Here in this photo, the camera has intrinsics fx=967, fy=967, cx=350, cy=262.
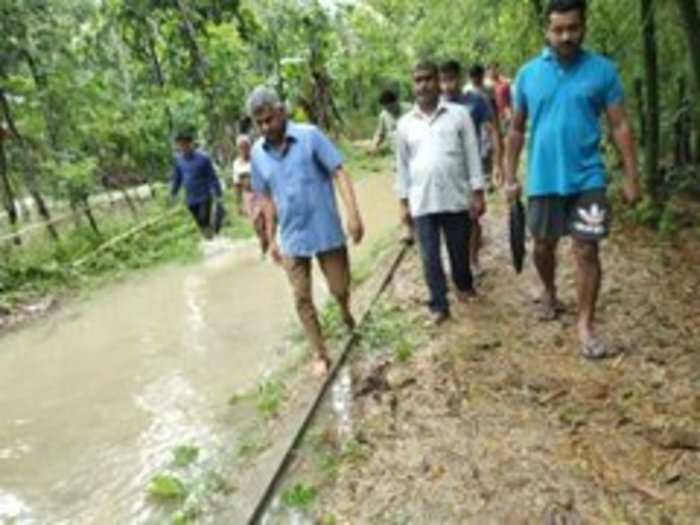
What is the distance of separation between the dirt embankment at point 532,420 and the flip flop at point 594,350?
6 cm

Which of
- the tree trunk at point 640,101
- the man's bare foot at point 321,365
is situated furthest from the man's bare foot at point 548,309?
the tree trunk at point 640,101

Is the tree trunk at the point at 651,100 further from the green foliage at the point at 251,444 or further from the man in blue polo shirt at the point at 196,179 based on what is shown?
the man in blue polo shirt at the point at 196,179

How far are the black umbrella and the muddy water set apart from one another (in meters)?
2.33

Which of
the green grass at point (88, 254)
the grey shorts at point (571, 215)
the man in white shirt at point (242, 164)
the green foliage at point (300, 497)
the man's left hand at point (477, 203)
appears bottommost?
the green grass at point (88, 254)

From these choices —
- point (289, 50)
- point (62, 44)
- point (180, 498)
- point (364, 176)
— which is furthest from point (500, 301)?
point (289, 50)

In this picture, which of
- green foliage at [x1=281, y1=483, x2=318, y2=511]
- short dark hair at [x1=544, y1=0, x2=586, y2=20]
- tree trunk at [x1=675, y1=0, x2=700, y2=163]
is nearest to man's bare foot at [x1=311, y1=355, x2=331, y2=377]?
green foliage at [x1=281, y1=483, x2=318, y2=511]

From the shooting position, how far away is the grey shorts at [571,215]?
18.8 feet

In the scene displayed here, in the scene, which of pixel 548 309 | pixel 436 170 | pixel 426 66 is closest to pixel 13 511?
pixel 436 170

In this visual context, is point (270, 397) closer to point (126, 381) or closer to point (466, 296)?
point (466, 296)

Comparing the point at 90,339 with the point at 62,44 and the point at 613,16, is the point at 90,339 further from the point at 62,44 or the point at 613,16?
the point at 62,44

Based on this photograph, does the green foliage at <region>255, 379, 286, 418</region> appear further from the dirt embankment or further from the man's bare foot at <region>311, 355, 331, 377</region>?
the dirt embankment

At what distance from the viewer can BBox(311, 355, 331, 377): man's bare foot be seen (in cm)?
666

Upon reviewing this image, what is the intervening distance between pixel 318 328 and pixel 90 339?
4333 mm

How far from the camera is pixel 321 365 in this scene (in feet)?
22.0
